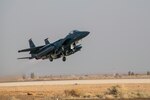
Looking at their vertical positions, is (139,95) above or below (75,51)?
below

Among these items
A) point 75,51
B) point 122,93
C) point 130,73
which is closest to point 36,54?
point 75,51

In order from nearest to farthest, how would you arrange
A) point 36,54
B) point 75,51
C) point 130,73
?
1. point 75,51
2. point 36,54
3. point 130,73

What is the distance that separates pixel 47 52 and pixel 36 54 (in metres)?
2.72

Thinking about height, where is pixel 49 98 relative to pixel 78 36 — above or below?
below

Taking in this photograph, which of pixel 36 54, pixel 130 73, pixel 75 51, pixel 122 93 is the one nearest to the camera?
pixel 75 51

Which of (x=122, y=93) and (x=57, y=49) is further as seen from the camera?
(x=122, y=93)

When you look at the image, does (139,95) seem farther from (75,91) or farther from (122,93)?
(75,91)

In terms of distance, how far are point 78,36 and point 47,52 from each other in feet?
15.1

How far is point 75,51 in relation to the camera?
60.0 meters

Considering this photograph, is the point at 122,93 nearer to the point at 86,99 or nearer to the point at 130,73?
the point at 86,99

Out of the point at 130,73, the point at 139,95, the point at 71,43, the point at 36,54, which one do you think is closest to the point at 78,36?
the point at 71,43

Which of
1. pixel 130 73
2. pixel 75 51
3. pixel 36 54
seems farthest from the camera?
pixel 130 73

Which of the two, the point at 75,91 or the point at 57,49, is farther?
the point at 75,91

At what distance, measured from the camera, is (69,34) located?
65.8 m
